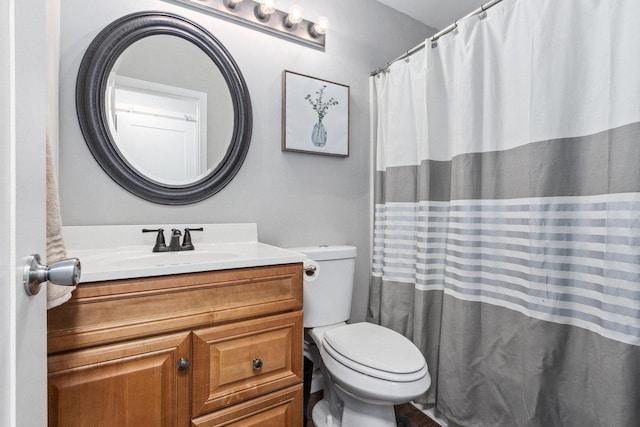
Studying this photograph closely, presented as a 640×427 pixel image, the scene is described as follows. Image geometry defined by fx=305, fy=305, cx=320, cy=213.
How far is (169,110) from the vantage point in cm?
139

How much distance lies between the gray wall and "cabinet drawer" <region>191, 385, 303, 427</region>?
76 cm

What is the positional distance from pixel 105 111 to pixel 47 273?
1068 mm

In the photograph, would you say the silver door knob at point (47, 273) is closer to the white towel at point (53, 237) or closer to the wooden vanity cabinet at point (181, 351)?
the white towel at point (53, 237)

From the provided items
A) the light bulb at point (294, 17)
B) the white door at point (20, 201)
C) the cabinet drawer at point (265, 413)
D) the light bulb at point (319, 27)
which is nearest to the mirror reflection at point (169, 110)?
the light bulb at point (294, 17)

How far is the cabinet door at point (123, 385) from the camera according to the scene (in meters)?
0.78

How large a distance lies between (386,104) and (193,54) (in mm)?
1103

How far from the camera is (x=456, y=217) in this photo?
1.46m

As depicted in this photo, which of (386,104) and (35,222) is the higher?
(386,104)

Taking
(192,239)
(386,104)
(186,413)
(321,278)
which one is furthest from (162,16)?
(186,413)

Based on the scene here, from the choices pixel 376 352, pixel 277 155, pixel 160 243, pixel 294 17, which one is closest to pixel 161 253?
pixel 160 243

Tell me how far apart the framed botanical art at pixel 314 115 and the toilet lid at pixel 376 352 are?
100 cm

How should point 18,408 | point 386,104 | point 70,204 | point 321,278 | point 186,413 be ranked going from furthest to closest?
point 386,104
point 321,278
point 70,204
point 186,413
point 18,408

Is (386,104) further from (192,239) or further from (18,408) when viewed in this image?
(18,408)

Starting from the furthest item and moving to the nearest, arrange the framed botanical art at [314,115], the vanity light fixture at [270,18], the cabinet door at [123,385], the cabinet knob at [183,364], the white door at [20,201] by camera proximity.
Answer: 1. the framed botanical art at [314,115]
2. the vanity light fixture at [270,18]
3. the cabinet knob at [183,364]
4. the cabinet door at [123,385]
5. the white door at [20,201]
